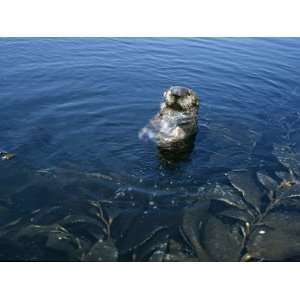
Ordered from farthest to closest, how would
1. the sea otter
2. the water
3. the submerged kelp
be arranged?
the sea otter, the water, the submerged kelp

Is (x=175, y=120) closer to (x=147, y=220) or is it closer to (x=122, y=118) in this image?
(x=122, y=118)

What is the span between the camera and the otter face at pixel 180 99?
34.0 feet

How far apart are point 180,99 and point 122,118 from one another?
6.91ft

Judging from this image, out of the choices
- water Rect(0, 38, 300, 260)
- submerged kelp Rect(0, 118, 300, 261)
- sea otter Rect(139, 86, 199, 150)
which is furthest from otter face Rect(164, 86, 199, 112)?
submerged kelp Rect(0, 118, 300, 261)

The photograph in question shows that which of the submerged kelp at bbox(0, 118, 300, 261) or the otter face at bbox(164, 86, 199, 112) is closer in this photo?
the submerged kelp at bbox(0, 118, 300, 261)

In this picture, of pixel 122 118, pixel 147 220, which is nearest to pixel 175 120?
pixel 122 118

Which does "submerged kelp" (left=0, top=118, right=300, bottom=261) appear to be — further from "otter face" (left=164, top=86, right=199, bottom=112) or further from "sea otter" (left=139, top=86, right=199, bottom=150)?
"otter face" (left=164, top=86, right=199, bottom=112)

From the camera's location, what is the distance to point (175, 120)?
34.0ft

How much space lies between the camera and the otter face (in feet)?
34.0

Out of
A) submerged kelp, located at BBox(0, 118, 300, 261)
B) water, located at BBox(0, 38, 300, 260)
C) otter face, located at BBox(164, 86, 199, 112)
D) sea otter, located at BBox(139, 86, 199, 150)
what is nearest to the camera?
submerged kelp, located at BBox(0, 118, 300, 261)

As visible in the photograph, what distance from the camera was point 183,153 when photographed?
382 inches

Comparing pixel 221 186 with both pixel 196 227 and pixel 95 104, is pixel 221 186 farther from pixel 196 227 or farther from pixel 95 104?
pixel 95 104

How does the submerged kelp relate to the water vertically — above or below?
below

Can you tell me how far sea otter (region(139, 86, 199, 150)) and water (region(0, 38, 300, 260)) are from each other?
0.39m
